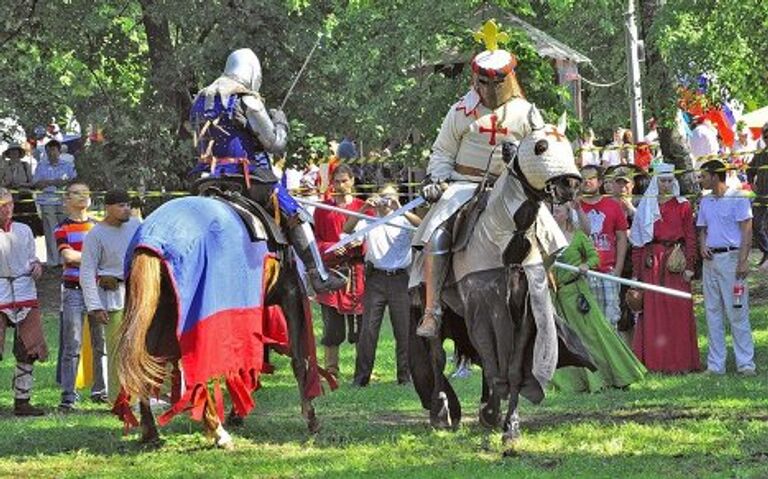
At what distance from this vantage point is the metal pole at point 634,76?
819 inches

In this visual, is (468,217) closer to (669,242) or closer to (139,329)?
(139,329)

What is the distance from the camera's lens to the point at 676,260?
13969 millimetres

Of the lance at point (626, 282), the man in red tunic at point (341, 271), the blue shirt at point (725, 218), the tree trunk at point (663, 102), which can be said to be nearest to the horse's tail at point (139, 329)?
the lance at point (626, 282)

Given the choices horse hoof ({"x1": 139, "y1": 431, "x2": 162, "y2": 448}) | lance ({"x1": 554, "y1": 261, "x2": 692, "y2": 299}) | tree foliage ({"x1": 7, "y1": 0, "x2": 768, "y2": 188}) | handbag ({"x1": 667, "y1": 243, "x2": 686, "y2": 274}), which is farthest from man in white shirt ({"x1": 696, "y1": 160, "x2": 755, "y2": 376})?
horse hoof ({"x1": 139, "y1": 431, "x2": 162, "y2": 448})

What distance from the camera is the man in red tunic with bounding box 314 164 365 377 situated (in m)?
14.3

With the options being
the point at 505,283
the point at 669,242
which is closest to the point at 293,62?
the point at 669,242

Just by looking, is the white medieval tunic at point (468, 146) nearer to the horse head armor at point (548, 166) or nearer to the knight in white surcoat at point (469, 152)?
the knight in white surcoat at point (469, 152)

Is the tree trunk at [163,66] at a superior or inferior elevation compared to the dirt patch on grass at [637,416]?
superior

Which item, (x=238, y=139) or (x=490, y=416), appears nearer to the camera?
(x=490, y=416)

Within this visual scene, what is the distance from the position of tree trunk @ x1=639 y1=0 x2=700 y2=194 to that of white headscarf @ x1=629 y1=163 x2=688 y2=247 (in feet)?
15.3

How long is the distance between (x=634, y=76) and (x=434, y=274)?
1345 cm

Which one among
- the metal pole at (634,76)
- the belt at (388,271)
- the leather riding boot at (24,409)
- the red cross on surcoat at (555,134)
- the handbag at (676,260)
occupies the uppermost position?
the metal pole at (634,76)

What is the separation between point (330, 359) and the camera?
14.4 meters

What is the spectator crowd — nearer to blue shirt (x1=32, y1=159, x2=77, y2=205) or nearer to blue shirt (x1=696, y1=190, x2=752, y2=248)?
Answer: blue shirt (x1=696, y1=190, x2=752, y2=248)
